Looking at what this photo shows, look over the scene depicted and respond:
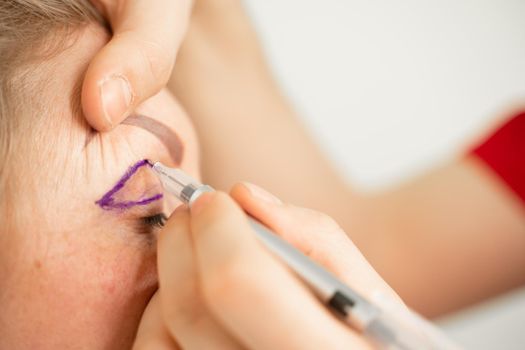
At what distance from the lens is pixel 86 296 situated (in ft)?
2.00

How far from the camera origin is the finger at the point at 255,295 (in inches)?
16.0

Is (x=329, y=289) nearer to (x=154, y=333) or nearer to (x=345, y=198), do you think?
(x=154, y=333)

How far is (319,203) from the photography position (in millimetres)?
1199

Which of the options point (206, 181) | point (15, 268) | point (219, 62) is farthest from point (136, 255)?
point (219, 62)

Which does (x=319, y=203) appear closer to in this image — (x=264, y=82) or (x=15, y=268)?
(x=264, y=82)

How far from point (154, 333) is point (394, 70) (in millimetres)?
1474

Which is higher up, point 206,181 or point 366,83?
point 206,181

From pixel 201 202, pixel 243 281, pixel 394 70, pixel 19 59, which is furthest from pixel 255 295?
pixel 394 70

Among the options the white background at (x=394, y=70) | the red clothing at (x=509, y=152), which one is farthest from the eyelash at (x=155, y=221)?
the white background at (x=394, y=70)

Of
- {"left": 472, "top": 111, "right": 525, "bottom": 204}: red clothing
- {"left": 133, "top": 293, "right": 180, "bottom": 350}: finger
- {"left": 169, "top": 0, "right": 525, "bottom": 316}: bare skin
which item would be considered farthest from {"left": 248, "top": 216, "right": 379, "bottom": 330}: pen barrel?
{"left": 472, "top": 111, "right": 525, "bottom": 204}: red clothing

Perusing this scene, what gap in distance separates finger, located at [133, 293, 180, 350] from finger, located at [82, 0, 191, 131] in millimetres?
229

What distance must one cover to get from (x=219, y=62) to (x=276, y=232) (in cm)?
73

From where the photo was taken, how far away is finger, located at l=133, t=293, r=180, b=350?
0.52 meters

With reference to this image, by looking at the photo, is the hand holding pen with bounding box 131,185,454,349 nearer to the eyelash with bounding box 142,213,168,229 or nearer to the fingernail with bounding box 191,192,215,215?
the fingernail with bounding box 191,192,215,215
